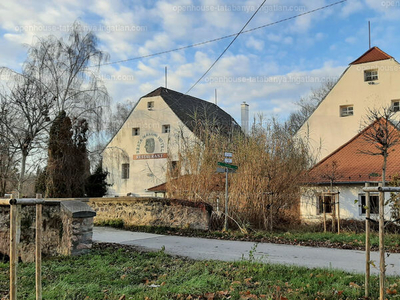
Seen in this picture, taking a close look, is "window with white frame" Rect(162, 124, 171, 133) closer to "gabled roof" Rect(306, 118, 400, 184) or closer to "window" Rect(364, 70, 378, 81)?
"gabled roof" Rect(306, 118, 400, 184)

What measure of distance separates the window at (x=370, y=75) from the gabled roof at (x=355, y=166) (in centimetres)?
397

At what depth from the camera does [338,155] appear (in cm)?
1967

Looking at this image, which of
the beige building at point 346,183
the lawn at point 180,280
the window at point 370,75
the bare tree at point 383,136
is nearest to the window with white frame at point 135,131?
the beige building at point 346,183

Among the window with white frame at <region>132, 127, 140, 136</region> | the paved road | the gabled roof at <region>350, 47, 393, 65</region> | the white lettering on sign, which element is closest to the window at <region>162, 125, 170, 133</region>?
the white lettering on sign

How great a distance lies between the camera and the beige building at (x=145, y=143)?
98.1 feet

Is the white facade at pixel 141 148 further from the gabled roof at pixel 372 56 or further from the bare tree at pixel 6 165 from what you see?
the gabled roof at pixel 372 56

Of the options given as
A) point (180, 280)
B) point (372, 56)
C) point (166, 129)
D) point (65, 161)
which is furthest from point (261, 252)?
point (166, 129)

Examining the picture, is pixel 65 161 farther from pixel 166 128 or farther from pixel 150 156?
pixel 166 128

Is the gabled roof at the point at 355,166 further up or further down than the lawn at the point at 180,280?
further up

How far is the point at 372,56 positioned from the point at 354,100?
2.67 meters

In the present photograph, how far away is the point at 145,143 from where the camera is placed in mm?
30781

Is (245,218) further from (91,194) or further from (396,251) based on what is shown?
(91,194)

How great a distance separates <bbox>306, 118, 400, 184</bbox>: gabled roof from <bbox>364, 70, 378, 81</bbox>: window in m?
3.97

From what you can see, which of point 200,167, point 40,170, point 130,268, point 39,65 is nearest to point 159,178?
point 40,170
